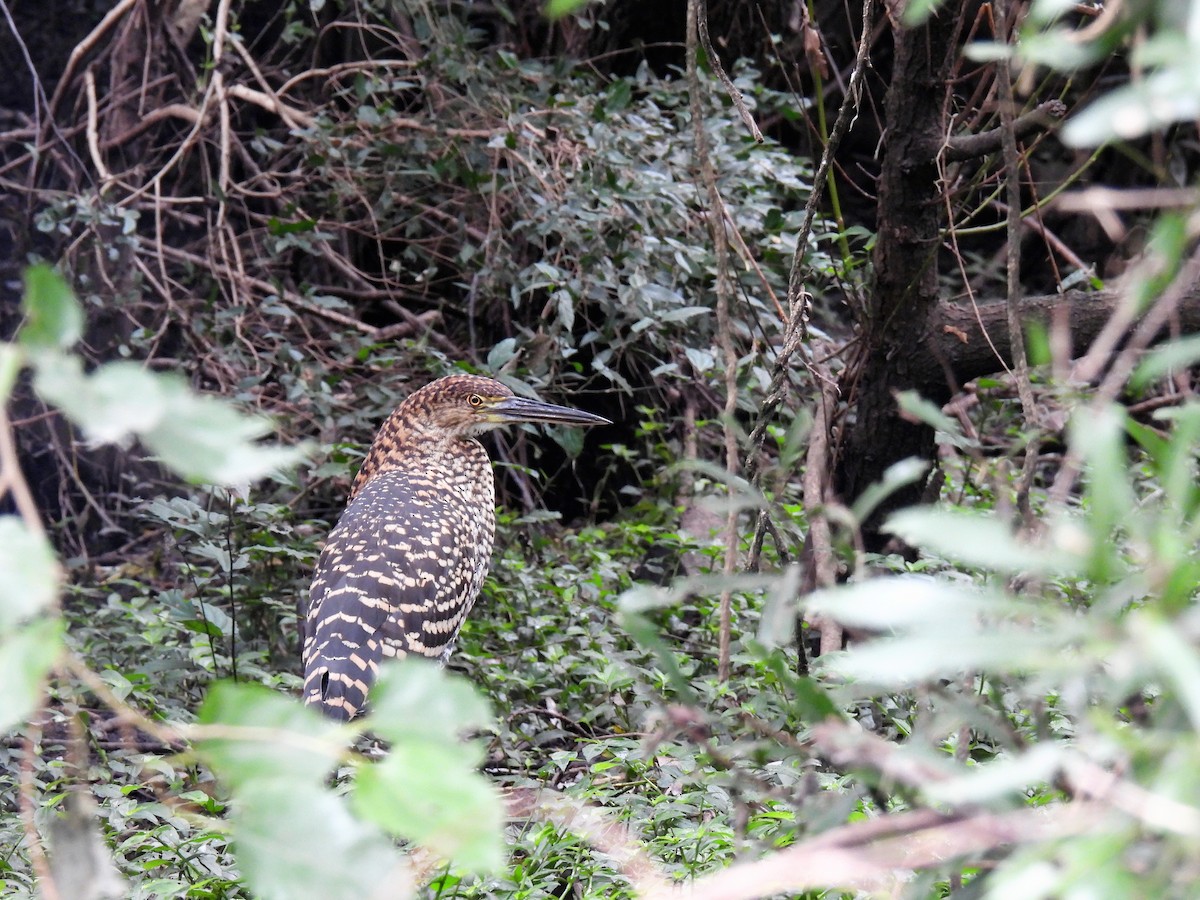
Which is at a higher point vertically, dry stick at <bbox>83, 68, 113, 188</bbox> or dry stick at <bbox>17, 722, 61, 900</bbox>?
dry stick at <bbox>83, 68, 113, 188</bbox>

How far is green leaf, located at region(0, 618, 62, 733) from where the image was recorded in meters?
0.84

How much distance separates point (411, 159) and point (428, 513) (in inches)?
90.8

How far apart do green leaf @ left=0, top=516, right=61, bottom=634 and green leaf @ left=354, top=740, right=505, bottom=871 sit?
9.7 inches

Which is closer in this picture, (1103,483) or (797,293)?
(1103,483)

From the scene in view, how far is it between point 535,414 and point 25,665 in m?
4.03

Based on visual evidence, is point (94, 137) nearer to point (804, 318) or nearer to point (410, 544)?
point (410, 544)

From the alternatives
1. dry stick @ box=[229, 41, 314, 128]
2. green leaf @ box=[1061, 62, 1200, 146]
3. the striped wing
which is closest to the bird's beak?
the striped wing

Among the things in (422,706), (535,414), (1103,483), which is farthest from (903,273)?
(422,706)

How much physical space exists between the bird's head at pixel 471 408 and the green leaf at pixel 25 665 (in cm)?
398

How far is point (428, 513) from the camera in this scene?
4.31 meters

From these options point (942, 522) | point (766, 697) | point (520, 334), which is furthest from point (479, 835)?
point (520, 334)

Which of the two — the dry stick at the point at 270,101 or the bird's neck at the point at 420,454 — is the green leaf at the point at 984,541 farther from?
the dry stick at the point at 270,101

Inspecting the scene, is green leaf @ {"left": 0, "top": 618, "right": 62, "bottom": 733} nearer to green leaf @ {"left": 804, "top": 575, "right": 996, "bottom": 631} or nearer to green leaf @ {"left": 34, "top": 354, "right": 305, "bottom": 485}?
green leaf @ {"left": 34, "top": 354, "right": 305, "bottom": 485}

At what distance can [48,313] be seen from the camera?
2.89 feet
